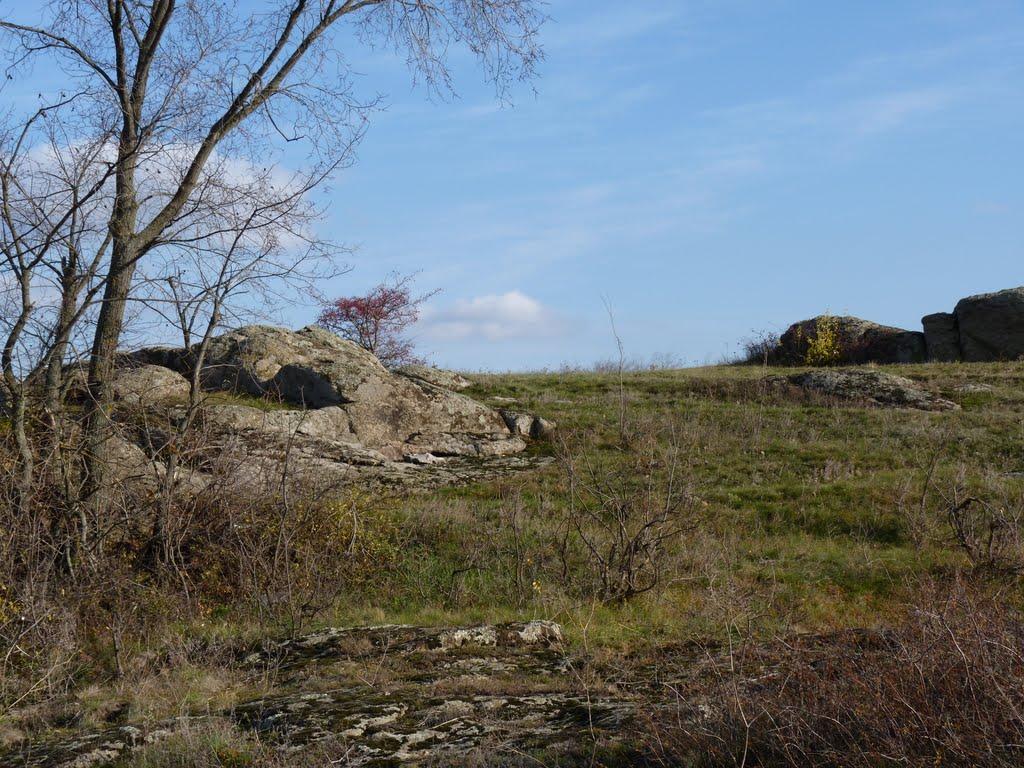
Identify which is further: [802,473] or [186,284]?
[802,473]

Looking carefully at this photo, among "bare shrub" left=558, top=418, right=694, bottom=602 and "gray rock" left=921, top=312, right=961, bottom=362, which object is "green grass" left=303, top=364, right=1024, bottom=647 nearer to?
"bare shrub" left=558, top=418, right=694, bottom=602

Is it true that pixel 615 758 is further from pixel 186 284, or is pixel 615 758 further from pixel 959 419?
pixel 959 419

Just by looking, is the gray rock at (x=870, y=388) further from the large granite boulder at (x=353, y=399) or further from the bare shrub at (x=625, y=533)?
the large granite boulder at (x=353, y=399)

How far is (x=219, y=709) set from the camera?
230 inches

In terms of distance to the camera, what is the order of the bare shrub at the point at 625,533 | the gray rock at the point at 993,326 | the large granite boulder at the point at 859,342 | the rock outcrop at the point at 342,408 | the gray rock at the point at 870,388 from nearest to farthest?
the bare shrub at the point at 625,533 < the rock outcrop at the point at 342,408 < the gray rock at the point at 870,388 < the gray rock at the point at 993,326 < the large granite boulder at the point at 859,342

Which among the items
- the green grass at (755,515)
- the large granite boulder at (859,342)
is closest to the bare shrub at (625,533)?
the green grass at (755,515)

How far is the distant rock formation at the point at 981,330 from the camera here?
28.4 meters

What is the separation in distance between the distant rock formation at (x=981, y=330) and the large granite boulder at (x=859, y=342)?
1.95ft

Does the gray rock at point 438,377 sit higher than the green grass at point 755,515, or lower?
higher

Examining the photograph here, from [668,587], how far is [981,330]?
2352 centimetres

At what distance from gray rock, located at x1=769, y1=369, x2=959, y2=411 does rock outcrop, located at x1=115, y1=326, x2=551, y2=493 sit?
7827 mm

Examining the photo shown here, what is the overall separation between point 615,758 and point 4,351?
7.43 meters

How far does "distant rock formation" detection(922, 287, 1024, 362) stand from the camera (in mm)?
28359

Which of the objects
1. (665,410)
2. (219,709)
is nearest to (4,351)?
(219,709)
